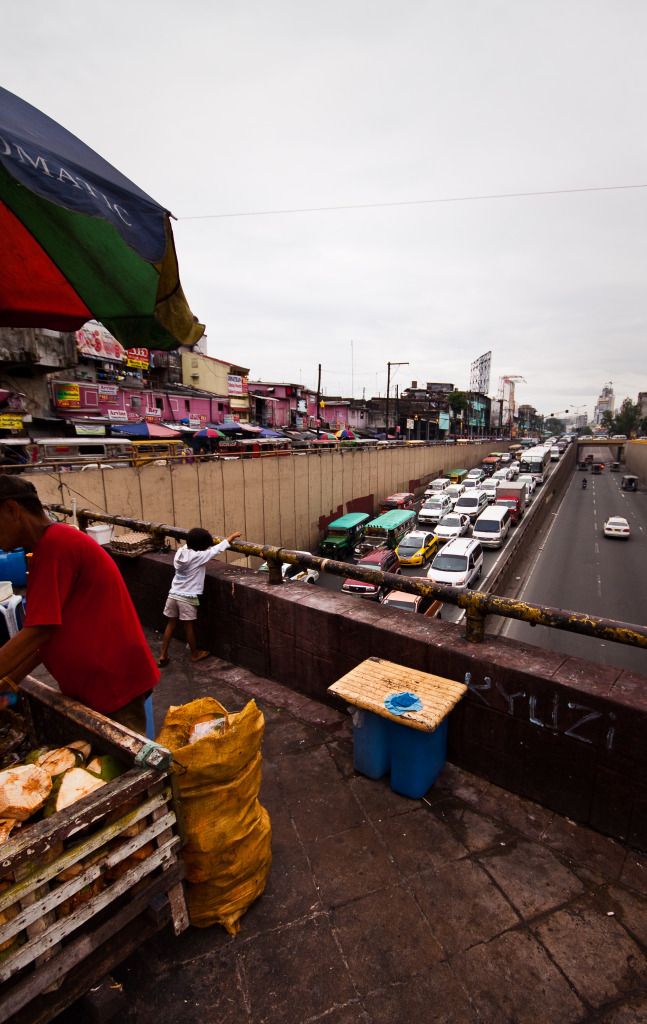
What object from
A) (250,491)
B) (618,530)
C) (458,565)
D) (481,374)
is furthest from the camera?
(481,374)

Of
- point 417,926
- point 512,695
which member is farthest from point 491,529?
point 417,926

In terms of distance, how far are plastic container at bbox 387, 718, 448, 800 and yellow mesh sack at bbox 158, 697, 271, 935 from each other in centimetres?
100

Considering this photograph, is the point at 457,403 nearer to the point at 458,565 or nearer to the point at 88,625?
the point at 458,565

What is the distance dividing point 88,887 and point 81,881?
3.2 inches

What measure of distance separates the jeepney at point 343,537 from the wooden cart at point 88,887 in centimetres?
2167

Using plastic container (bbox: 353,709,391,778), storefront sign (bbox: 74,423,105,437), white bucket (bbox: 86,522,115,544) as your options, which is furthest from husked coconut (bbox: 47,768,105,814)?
storefront sign (bbox: 74,423,105,437)

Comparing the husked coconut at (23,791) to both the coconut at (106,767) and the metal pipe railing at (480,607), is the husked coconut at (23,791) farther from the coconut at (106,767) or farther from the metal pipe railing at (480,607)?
the metal pipe railing at (480,607)

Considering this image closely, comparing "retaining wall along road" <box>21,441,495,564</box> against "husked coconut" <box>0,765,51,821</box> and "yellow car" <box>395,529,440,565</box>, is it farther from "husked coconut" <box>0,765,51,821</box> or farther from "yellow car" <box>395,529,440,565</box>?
"husked coconut" <box>0,765,51,821</box>

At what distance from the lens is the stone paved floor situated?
1903 mm

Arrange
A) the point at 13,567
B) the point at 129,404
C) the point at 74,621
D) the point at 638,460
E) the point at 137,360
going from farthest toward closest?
1. the point at 638,460
2. the point at 137,360
3. the point at 129,404
4. the point at 13,567
5. the point at 74,621

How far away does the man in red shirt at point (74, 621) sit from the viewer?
2129 mm

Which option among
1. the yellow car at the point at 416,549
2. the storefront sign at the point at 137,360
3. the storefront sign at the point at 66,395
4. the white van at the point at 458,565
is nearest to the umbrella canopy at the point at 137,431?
the storefront sign at the point at 66,395

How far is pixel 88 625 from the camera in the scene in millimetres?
2332

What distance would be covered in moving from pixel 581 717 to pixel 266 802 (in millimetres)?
1976
